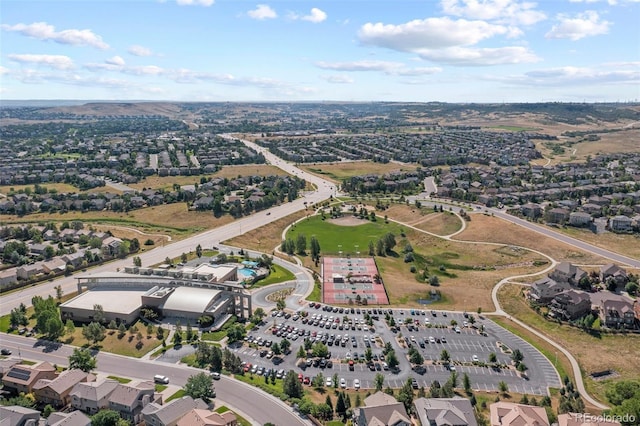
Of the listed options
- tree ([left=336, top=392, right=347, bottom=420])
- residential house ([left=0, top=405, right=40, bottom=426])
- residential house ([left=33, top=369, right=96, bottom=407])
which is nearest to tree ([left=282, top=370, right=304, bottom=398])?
tree ([left=336, top=392, right=347, bottom=420])

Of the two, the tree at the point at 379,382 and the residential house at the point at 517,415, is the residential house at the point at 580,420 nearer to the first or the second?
the residential house at the point at 517,415

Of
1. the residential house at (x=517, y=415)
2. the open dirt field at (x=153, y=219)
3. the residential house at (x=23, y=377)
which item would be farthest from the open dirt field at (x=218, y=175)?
the residential house at (x=517, y=415)

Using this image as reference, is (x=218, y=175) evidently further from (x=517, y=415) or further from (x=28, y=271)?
(x=517, y=415)

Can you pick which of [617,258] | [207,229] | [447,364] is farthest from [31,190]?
[617,258]

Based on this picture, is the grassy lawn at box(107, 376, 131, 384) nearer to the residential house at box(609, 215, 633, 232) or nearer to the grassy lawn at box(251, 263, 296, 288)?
the grassy lawn at box(251, 263, 296, 288)

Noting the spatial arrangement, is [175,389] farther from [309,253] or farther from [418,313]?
[309,253]

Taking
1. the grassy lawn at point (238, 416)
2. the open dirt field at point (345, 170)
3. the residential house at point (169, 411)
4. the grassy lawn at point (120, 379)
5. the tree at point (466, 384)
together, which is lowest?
the grassy lawn at point (120, 379)

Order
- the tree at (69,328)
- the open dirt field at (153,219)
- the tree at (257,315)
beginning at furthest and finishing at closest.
Answer: the open dirt field at (153,219), the tree at (257,315), the tree at (69,328)
